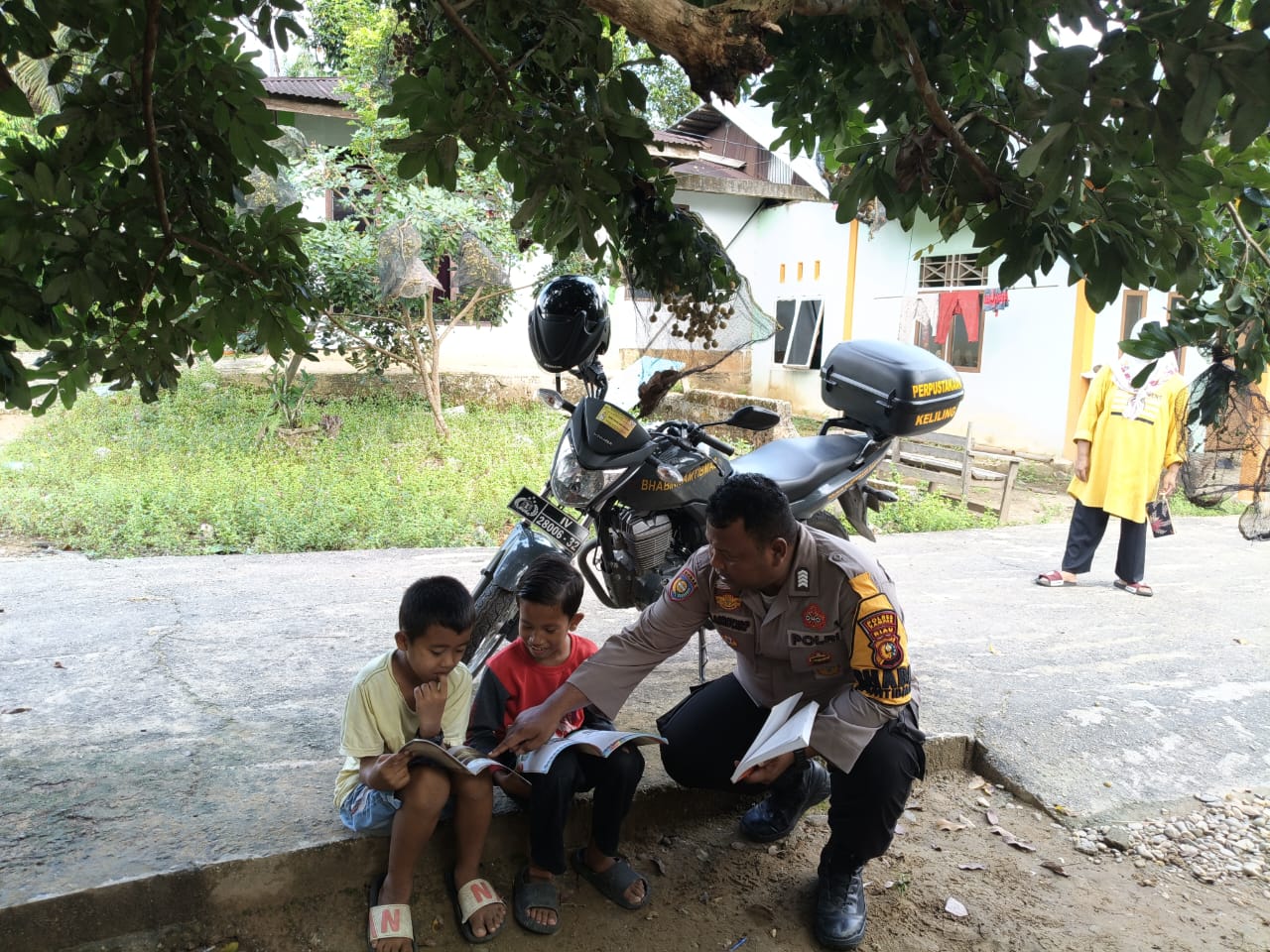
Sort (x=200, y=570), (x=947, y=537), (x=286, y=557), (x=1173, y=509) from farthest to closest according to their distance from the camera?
(x=1173, y=509) < (x=947, y=537) < (x=286, y=557) < (x=200, y=570)

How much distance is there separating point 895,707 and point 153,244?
236 centimetres

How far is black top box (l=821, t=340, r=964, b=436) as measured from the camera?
428cm

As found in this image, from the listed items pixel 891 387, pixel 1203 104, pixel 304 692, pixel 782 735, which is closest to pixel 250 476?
pixel 304 692

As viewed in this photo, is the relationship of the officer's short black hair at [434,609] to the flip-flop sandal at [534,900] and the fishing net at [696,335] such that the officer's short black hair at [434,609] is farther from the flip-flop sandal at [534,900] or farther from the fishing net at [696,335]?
the fishing net at [696,335]

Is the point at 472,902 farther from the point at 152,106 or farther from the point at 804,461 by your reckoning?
the point at 804,461

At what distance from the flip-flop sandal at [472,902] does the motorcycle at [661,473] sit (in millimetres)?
875

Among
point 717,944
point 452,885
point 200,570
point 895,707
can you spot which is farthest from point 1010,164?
point 200,570

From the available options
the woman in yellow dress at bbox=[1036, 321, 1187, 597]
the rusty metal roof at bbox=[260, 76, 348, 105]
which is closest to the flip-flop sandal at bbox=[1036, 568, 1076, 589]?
the woman in yellow dress at bbox=[1036, 321, 1187, 597]

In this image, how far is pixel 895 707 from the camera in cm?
254

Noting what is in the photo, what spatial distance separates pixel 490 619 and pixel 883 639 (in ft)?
4.55

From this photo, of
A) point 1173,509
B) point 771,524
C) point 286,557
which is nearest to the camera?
point 771,524

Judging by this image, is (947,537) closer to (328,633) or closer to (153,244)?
(328,633)

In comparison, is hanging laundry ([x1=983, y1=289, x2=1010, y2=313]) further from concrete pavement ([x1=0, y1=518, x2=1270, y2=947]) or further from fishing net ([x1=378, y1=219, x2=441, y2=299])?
fishing net ([x1=378, y1=219, x2=441, y2=299])

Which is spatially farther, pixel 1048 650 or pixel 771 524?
pixel 1048 650
